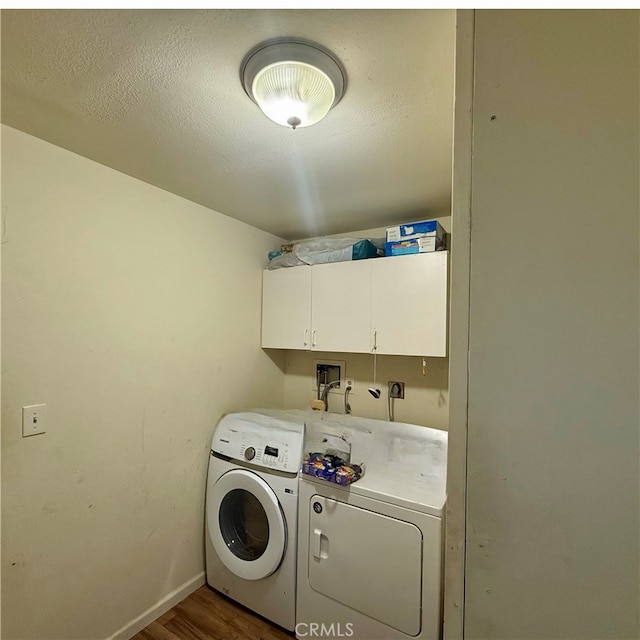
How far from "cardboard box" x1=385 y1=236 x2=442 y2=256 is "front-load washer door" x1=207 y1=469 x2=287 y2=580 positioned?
159 cm

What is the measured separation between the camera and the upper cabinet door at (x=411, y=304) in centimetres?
190

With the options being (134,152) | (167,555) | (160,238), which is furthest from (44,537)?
(134,152)

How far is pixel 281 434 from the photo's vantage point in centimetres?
185

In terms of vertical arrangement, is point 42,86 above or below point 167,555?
above

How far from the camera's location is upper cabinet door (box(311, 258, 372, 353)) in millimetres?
2154

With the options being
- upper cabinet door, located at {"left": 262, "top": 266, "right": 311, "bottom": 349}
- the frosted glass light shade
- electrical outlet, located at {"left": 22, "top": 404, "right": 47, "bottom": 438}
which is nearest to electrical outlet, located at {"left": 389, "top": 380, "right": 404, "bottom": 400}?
upper cabinet door, located at {"left": 262, "top": 266, "right": 311, "bottom": 349}

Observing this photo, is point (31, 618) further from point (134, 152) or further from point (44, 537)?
point (134, 152)

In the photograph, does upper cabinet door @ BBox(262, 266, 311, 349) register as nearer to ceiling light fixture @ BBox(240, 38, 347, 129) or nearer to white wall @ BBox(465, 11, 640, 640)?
ceiling light fixture @ BBox(240, 38, 347, 129)

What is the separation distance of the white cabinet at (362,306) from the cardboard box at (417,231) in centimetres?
13

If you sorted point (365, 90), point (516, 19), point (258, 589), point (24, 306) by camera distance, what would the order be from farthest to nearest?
point (258, 589) → point (24, 306) → point (365, 90) → point (516, 19)

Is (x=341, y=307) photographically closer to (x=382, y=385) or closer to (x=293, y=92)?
(x=382, y=385)

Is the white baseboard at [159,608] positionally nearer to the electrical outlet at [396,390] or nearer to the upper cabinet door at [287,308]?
the upper cabinet door at [287,308]

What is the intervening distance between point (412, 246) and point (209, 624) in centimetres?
245

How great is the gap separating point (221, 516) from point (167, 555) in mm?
345
